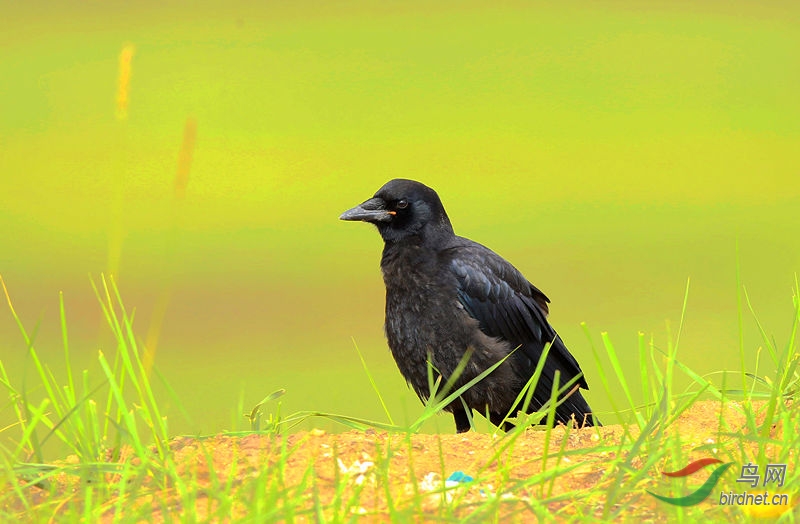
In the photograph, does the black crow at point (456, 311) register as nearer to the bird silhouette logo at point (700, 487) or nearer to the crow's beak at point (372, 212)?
the crow's beak at point (372, 212)

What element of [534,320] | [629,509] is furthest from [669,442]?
[534,320]

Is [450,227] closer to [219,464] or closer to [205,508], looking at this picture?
[219,464]

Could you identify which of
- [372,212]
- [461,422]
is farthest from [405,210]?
[461,422]

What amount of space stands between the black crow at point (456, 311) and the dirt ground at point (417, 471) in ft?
5.66

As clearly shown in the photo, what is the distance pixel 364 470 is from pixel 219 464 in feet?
1.75

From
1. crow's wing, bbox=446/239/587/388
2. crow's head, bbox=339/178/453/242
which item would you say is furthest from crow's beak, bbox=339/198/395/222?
crow's wing, bbox=446/239/587/388

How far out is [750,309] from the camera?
428 centimetres

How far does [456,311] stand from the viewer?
6.17 meters

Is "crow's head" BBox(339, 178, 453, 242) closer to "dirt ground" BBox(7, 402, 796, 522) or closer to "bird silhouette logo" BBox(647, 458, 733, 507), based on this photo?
"dirt ground" BBox(7, 402, 796, 522)

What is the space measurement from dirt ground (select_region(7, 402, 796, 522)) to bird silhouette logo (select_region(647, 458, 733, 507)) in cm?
7

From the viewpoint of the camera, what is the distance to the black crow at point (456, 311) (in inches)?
241

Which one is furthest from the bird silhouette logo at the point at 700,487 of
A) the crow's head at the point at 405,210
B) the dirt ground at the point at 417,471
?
the crow's head at the point at 405,210

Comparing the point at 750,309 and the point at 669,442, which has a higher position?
the point at 750,309

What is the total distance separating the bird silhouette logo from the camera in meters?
3.20
